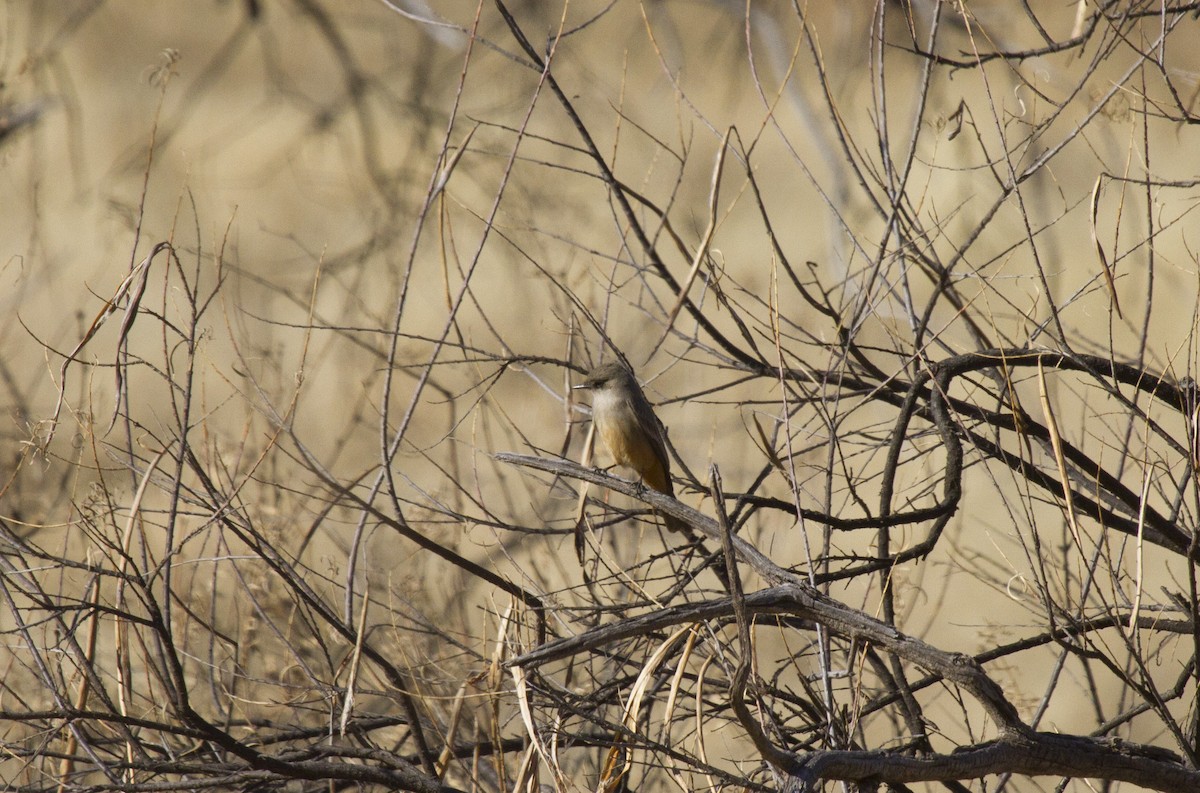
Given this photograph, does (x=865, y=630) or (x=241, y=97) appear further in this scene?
(x=241, y=97)

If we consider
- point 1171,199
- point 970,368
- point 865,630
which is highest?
point 1171,199

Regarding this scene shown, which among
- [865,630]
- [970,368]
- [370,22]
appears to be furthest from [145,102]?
[865,630]

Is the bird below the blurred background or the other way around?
below

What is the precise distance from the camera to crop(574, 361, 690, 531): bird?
525 centimetres

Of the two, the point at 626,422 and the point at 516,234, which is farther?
Result: the point at 516,234

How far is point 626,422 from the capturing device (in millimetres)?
5457

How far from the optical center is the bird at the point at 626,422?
5.25 meters

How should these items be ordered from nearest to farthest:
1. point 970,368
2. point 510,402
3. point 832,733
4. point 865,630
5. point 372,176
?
Result: point 865,630, point 832,733, point 970,368, point 510,402, point 372,176

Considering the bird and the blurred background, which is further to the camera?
the blurred background

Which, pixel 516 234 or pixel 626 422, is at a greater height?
pixel 516 234

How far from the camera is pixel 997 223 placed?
9.00 m

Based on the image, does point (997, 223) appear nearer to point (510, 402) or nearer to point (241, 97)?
point (510, 402)

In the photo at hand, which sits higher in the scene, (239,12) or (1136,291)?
(239,12)

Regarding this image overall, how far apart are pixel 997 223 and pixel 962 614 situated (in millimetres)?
3070
